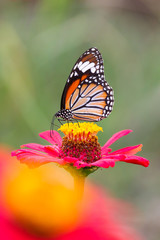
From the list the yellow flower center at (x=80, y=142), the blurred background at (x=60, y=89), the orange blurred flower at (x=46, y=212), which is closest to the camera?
the orange blurred flower at (x=46, y=212)

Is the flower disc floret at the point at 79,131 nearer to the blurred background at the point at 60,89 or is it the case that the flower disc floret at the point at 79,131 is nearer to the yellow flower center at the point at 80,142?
the yellow flower center at the point at 80,142

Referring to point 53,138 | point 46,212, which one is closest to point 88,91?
point 53,138

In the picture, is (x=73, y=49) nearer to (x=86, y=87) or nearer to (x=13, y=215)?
(x=86, y=87)

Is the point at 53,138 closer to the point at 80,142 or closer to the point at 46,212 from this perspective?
the point at 80,142

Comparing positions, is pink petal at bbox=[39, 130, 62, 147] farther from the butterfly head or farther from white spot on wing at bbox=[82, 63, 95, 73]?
white spot on wing at bbox=[82, 63, 95, 73]

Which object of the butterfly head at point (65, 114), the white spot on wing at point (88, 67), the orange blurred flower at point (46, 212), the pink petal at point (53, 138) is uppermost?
the white spot on wing at point (88, 67)

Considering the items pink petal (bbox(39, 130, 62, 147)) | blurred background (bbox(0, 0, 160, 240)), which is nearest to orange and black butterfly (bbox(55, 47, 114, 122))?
pink petal (bbox(39, 130, 62, 147))

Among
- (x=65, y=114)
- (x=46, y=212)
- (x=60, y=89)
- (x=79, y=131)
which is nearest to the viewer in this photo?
(x=46, y=212)

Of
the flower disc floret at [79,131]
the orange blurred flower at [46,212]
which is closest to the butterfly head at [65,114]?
the flower disc floret at [79,131]
